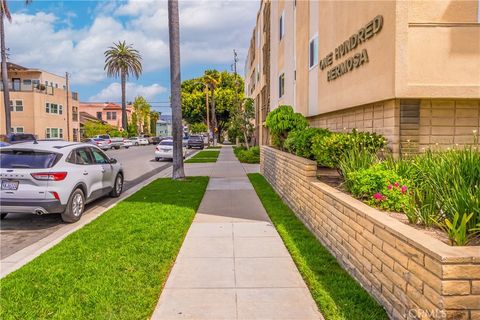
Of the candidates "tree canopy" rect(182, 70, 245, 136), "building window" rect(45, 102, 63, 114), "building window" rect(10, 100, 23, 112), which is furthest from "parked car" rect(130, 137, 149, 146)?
"building window" rect(10, 100, 23, 112)

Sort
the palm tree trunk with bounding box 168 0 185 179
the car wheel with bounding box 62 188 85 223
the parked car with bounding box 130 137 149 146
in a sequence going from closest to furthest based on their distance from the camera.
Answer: the car wheel with bounding box 62 188 85 223 → the palm tree trunk with bounding box 168 0 185 179 → the parked car with bounding box 130 137 149 146

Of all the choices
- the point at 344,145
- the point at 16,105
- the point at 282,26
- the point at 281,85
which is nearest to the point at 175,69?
the point at 281,85

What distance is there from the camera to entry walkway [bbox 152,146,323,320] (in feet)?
14.0

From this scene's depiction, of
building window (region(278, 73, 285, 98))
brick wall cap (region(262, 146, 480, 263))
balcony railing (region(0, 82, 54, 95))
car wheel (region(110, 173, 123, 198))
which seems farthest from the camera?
balcony railing (region(0, 82, 54, 95))

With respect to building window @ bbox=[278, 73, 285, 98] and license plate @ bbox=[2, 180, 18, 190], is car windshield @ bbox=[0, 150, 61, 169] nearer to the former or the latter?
license plate @ bbox=[2, 180, 18, 190]

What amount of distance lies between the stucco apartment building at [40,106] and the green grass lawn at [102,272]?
43.5 metres

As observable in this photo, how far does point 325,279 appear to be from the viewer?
16.3 ft

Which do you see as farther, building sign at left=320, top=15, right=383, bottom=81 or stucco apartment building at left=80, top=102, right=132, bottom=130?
stucco apartment building at left=80, top=102, right=132, bottom=130

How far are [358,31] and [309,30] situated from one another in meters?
5.86

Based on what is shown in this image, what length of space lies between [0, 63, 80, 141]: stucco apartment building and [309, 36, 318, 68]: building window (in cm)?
4133

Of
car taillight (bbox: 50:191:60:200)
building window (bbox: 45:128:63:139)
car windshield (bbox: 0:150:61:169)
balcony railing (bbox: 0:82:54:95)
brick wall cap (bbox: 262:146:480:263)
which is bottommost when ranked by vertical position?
car taillight (bbox: 50:191:60:200)

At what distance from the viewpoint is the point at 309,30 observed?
1452 centimetres

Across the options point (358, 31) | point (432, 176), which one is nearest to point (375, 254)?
point (432, 176)

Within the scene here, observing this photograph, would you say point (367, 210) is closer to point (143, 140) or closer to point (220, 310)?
point (220, 310)
